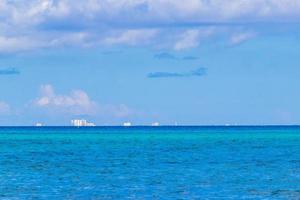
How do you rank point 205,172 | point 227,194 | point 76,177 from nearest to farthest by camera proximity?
1. point 227,194
2. point 76,177
3. point 205,172

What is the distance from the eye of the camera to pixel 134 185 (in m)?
60.2

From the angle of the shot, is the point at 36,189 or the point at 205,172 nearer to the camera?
the point at 36,189

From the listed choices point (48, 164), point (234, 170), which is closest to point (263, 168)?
point (234, 170)

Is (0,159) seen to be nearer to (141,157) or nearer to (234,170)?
(141,157)

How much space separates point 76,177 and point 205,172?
38.1ft

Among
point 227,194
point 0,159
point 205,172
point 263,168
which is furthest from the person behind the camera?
point 0,159

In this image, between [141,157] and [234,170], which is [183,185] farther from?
[141,157]

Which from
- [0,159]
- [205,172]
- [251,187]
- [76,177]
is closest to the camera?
[251,187]

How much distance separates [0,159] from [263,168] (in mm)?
31716

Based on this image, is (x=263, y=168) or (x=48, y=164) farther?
(x=48, y=164)

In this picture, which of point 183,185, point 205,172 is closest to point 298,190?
point 183,185

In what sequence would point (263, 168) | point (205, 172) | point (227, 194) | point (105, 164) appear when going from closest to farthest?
1. point (227, 194)
2. point (205, 172)
3. point (263, 168)
4. point (105, 164)

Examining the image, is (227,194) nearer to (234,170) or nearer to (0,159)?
(234,170)

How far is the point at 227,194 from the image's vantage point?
54438 mm
